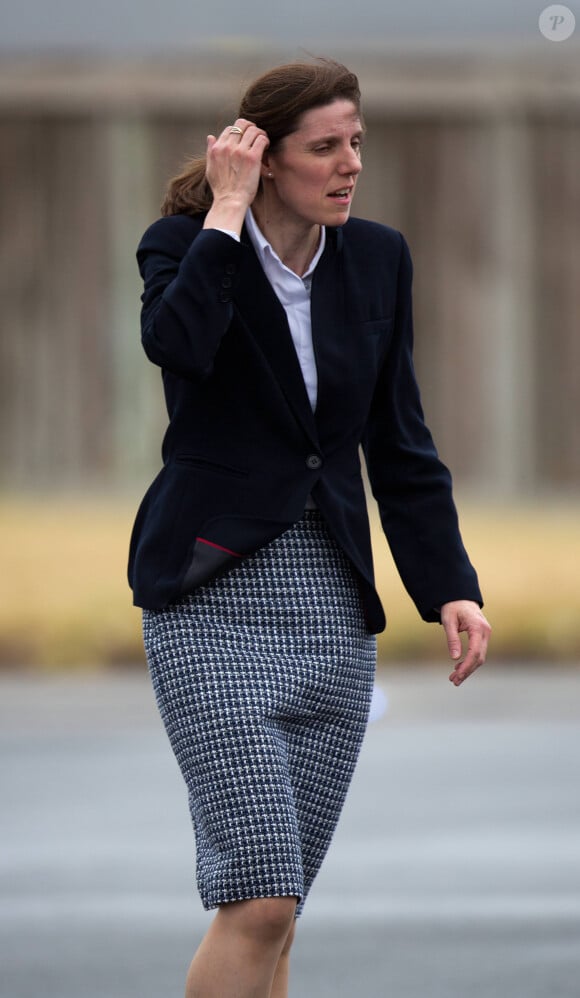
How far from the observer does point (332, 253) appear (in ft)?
10.9

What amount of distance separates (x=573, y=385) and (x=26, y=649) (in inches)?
98.4

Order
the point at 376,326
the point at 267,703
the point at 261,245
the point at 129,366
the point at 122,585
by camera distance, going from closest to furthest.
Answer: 1. the point at 267,703
2. the point at 261,245
3. the point at 376,326
4. the point at 122,585
5. the point at 129,366

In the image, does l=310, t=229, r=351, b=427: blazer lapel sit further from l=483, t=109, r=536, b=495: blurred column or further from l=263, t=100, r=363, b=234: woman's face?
l=483, t=109, r=536, b=495: blurred column

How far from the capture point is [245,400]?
319cm

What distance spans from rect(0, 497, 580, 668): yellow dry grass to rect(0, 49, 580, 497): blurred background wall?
0.56ft

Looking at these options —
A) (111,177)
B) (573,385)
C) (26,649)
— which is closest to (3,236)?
(111,177)

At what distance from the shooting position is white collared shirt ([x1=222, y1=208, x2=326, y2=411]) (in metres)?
3.24

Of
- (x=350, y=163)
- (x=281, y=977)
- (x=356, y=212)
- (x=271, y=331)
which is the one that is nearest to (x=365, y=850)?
(x=281, y=977)

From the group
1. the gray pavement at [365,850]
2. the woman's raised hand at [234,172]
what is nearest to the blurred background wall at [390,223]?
the gray pavement at [365,850]

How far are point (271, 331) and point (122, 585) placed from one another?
470cm

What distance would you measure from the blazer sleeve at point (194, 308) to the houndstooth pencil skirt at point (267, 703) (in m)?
0.36

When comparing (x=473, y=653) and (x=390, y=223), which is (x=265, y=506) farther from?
(x=390, y=223)

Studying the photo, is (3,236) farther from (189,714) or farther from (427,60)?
(189,714)

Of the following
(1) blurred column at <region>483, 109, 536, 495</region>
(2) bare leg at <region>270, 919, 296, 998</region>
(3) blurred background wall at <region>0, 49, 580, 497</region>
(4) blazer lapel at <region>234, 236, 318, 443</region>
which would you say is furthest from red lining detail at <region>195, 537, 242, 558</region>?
(1) blurred column at <region>483, 109, 536, 495</region>
